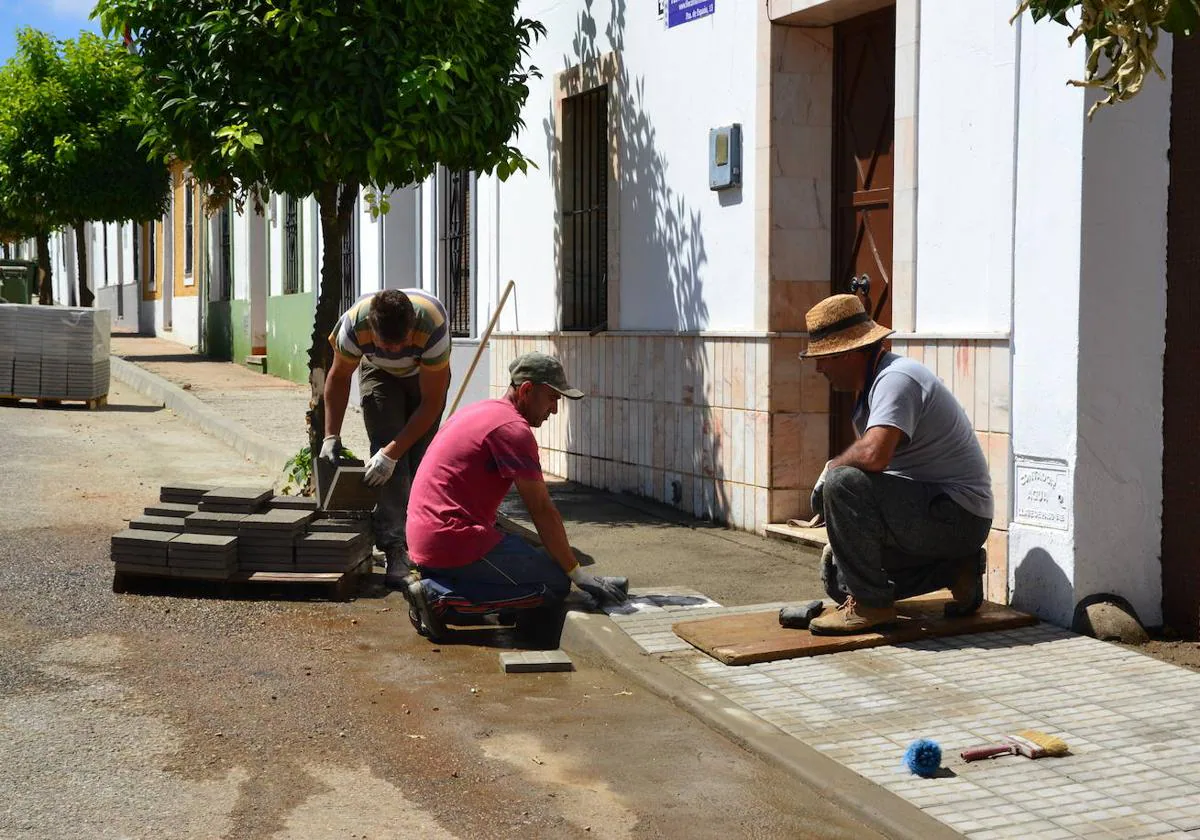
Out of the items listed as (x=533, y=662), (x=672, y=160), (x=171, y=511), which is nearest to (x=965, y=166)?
(x=672, y=160)

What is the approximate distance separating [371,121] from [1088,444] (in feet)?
17.4

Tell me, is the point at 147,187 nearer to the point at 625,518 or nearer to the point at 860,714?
the point at 625,518

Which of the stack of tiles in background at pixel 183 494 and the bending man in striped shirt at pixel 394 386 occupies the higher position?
the bending man in striped shirt at pixel 394 386

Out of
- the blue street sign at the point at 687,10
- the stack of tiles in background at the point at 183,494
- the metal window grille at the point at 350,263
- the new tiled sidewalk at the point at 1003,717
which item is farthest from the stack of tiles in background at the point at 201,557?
the metal window grille at the point at 350,263

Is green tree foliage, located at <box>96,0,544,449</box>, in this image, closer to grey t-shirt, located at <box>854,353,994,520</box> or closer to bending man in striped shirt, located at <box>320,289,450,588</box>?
bending man in striped shirt, located at <box>320,289,450,588</box>

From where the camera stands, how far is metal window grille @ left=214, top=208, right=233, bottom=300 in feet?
84.9

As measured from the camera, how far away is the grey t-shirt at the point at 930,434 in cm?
571

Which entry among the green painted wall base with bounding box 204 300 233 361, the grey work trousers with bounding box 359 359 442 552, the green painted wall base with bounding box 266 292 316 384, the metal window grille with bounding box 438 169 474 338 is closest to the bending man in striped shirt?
the grey work trousers with bounding box 359 359 442 552

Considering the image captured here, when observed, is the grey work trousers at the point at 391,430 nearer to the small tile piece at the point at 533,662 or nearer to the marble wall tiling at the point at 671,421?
the small tile piece at the point at 533,662

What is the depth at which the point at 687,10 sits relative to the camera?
9.48 meters

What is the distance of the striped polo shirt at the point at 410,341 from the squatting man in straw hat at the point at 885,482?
7.53 feet

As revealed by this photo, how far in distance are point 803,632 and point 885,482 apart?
2.40ft

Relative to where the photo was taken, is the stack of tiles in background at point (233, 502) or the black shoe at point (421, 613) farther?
the stack of tiles in background at point (233, 502)

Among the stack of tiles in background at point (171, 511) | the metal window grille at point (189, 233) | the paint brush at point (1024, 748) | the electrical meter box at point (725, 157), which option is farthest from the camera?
the metal window grille at point (189, 233)
